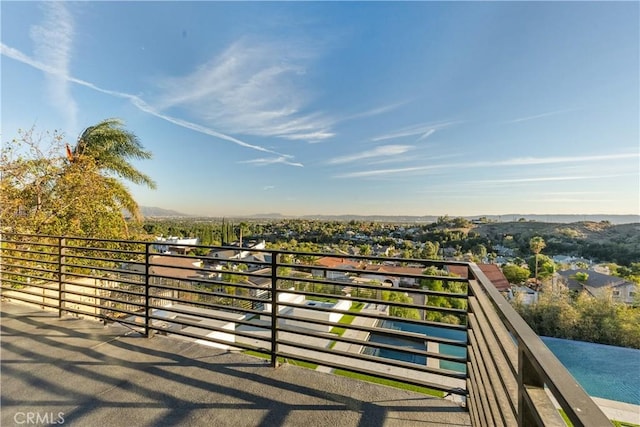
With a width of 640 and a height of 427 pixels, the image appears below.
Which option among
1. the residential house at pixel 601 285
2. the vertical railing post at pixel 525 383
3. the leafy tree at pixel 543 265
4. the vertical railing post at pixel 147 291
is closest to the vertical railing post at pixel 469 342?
the vertical railing post at pixel 525 383

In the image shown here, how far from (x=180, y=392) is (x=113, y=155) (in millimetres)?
9420

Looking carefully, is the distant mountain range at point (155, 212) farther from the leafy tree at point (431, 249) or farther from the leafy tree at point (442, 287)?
the leafy tree at point (431, 249)

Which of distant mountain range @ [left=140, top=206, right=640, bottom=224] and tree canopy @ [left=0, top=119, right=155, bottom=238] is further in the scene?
distant mountain range @ [left=140, top=206, right=640, bottom=224]

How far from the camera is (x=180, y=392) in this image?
2.10 m

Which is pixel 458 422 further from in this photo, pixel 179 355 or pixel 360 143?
pixel 360 143

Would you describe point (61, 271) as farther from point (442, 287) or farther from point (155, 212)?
point (155, 212)

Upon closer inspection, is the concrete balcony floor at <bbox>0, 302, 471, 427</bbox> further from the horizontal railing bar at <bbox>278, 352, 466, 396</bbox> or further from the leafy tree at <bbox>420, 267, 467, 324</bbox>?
the leafy tree at <bbox>420, 267, 467, 324</bbox>

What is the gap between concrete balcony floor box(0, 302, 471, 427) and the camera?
6.00 feet

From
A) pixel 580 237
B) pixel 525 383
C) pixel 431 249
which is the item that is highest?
pixel 525 383

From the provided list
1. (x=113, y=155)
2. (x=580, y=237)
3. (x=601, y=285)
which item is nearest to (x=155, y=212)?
(x=113, y=155)

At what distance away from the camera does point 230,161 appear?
679 inches

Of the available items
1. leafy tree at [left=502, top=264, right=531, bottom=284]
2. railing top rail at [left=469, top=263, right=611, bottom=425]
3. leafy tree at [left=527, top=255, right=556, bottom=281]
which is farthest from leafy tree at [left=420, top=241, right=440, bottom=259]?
railing top rail at [left=469, top=263, right=611, bottom=425]

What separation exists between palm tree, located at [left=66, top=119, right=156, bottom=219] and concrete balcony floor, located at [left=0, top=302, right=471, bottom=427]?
6.63m

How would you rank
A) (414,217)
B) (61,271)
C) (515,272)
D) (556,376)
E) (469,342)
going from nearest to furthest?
(556,376), (469,342), (61,271), (515,272), (414,217)
